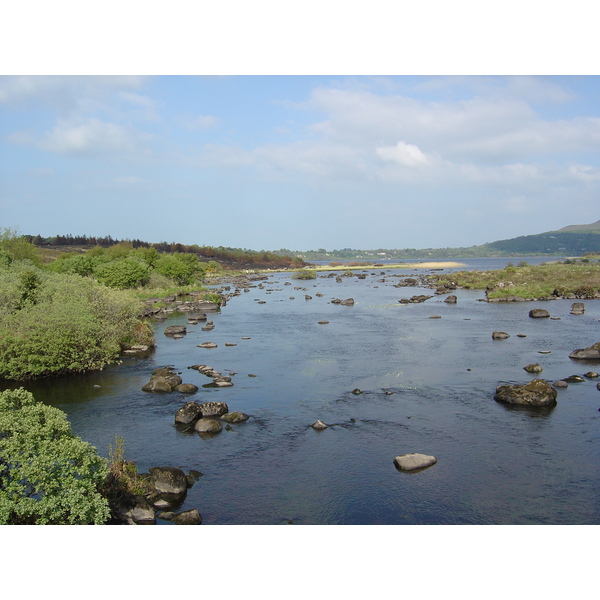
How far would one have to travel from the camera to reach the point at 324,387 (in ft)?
88.9

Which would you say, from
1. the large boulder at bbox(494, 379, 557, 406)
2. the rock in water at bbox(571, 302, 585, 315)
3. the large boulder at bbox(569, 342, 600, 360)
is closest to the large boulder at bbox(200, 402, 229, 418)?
the large boulder at bbox(494, 379, 557, 406)

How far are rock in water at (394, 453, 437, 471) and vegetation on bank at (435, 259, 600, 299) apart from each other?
49.8 m

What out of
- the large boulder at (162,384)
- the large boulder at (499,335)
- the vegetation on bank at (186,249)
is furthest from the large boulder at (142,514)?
the vegetation on bank at (186,249)

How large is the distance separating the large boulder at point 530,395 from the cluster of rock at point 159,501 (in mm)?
14839

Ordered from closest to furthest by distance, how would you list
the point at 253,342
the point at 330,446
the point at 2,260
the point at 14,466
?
the point at 14,466 < the point at 330,446 < the point at 253,342 < the point at 2,260

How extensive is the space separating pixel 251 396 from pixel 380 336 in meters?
17.6

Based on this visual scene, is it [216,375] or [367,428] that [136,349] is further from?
[367,428]

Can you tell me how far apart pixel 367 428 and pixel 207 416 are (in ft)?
23.2

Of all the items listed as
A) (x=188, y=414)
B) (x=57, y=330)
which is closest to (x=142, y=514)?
(x=188, y=414)

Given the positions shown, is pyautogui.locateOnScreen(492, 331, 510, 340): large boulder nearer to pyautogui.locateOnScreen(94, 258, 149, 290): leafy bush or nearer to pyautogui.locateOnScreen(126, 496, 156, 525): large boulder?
pyautogui.locateOnScreen(126, 496, 156, 525): large boulder

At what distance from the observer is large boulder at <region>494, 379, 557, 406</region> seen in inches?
929

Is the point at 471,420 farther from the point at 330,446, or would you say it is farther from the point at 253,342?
the point at 253,342

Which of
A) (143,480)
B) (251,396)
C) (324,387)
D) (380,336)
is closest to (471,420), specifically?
(324,387)

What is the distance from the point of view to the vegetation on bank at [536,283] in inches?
2549
